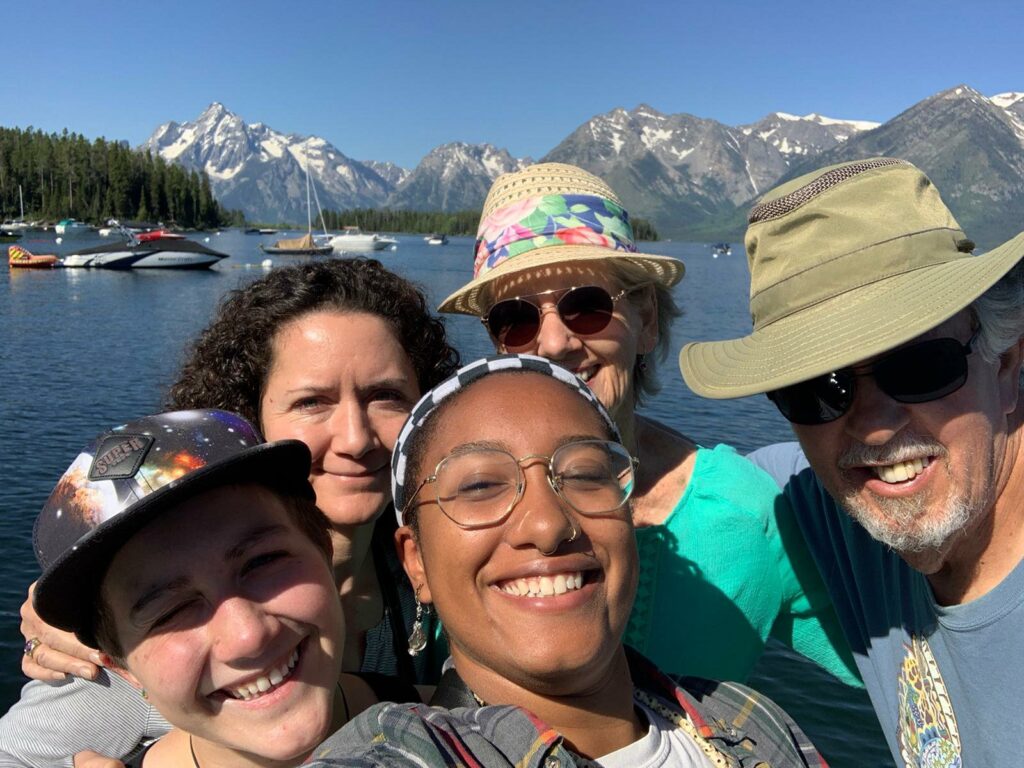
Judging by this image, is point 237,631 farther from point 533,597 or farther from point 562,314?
point 562,314

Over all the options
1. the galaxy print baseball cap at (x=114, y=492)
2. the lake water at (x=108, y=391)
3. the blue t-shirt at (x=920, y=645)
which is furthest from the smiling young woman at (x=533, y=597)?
the lake water at (x=108, y=391)

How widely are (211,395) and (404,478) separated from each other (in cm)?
130

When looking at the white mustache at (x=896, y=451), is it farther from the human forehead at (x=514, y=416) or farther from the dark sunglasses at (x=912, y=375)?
the human forehead at (x=514, y=416)

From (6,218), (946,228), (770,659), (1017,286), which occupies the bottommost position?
(770,659)

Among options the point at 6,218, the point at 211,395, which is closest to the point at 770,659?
the point at 211,395

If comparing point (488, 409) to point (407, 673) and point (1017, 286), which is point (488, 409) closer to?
point (407, 673)

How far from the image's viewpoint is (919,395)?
2.55 m

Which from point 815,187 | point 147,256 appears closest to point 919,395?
point 815,187

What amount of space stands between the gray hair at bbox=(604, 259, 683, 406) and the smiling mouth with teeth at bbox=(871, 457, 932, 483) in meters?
1.35

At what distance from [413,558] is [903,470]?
169cm

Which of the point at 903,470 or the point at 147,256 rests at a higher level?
the point at 147,256

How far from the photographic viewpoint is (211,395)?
3.27m

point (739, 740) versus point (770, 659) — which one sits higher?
point (739, 740)

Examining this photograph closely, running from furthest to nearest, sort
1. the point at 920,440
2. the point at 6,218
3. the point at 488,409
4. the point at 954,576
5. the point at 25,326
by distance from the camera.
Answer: the point at 6,218 < the point at 25,326 < the point at 954,576 < the point at 920,440 < the point at 488,409
